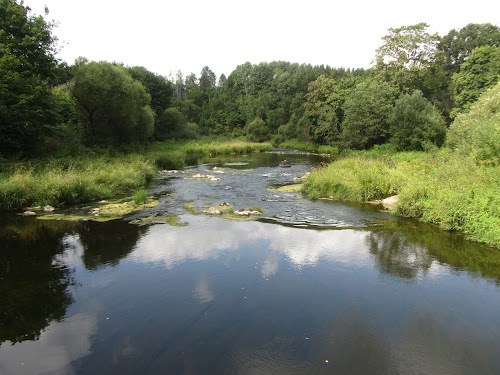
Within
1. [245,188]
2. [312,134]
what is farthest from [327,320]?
[312,134]

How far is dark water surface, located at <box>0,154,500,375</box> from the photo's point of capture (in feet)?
23.9

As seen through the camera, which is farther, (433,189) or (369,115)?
(369,115)

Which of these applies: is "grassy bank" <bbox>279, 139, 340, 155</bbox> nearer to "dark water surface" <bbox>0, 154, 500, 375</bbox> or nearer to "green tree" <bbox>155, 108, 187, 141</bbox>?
"green tree" <bbox>155, 108, 187, 141</bbox>

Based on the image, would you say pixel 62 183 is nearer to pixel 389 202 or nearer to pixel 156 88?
pixel 389 202

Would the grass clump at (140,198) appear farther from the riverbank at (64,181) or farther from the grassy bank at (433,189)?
the grassy bank at (433,189)

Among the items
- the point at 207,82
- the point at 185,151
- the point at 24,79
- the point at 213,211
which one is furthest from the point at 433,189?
the point at 207,82

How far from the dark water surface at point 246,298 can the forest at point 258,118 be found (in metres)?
4.39

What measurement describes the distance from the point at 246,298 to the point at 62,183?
14.1 m

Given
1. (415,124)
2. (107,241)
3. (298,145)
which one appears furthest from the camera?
(298,145)

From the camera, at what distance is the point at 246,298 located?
977 centimetres

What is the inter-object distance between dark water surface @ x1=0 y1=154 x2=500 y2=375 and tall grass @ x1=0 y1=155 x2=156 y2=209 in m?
2.14

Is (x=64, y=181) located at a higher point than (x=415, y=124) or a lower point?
lower

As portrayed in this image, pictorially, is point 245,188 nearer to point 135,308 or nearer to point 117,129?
point 135,308

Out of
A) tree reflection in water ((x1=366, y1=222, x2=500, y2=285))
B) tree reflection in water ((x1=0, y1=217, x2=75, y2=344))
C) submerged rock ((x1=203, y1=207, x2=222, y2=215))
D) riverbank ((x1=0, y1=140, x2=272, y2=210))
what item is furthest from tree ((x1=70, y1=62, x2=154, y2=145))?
tree reflection in water ((x1=366, y1=222, x2=500, y2=285))
